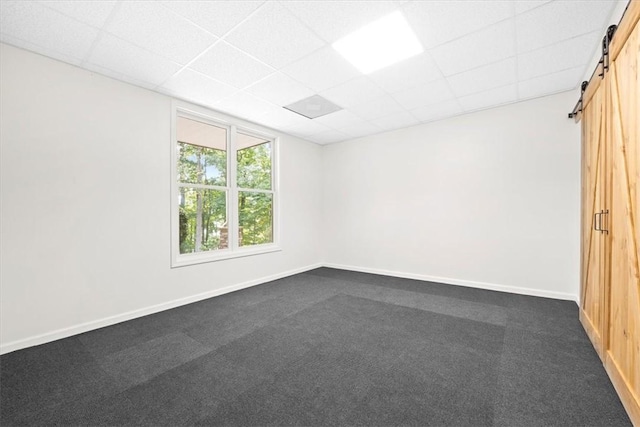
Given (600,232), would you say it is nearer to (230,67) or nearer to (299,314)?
(299,314)

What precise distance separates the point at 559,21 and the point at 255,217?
4.56 m

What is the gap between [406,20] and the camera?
7.55 feet

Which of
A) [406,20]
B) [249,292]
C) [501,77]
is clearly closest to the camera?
[406,20]

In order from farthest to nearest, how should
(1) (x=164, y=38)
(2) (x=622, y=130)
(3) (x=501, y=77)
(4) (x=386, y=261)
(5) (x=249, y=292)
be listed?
(4) (x=386, y=261) → (5) (x=249, y=292) → (3) (x=501, y=77) → (1) (x=164, y=38) → (2) (x=622, y=130)

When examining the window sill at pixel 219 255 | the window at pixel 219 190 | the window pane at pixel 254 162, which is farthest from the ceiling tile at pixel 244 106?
the window sill at pixel 219 255

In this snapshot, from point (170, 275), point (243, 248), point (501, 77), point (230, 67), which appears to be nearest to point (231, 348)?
point (170, 275)

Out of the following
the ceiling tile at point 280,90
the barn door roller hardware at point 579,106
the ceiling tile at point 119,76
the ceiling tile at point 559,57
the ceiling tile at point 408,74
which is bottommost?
the barn door roller hardware at point 579,106

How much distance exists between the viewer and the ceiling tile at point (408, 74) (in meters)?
2.91

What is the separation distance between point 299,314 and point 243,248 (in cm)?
190

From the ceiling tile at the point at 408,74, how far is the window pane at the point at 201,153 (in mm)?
2629

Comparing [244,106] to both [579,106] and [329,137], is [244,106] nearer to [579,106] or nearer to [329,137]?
[329,137]

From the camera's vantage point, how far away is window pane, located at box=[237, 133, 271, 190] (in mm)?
4805

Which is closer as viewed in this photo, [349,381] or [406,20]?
[349,381]

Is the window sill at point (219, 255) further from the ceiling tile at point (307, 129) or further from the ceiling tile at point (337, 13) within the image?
the ceiling tile at point (337, 13)
